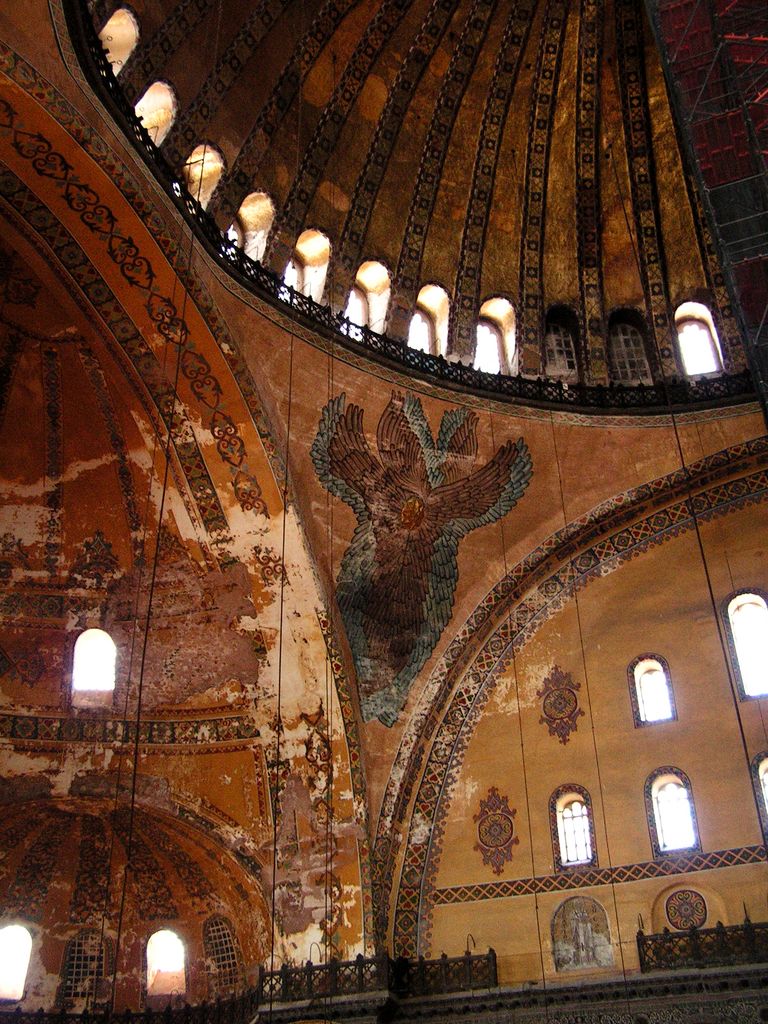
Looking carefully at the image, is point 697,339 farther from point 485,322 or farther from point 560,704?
point 560,704

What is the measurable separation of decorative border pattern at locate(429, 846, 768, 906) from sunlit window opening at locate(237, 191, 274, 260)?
22.4 feet

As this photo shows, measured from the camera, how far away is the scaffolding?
10117mm

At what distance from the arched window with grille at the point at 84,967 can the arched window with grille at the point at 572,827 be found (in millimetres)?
4771

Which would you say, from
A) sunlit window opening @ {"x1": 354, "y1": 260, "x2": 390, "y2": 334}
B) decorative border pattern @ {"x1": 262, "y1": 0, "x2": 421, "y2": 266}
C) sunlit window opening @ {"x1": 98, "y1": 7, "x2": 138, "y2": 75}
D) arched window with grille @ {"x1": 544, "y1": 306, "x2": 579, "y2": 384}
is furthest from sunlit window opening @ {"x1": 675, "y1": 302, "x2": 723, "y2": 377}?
sunlit window opening @ {"x1": 98, "y1": 7, "x2": 138, "y2": 75}

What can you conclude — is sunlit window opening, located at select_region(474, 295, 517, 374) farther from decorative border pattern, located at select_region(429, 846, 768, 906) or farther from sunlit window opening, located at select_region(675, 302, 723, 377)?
decorative border pattern, located at select_region(429, 846, 768, 906)

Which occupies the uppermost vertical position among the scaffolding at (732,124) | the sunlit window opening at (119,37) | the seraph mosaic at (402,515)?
the sunlit window opening at (119,37)

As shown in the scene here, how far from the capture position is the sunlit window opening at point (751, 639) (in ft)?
39.5

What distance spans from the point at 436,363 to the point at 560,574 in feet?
8.78

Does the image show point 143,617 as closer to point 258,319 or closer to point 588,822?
point 258,319

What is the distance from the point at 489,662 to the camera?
13055 mm

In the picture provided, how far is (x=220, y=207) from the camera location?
40.9ft

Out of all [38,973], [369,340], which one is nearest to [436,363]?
[369,340]

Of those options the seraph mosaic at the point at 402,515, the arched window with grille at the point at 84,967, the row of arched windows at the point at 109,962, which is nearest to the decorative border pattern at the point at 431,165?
the seraph mosaic at the point at 402,515

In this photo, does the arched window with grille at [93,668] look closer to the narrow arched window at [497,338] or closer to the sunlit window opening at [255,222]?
the sunlit window opening at [255,222]
